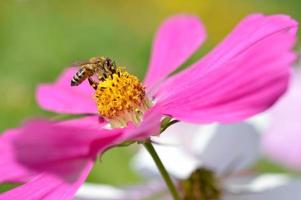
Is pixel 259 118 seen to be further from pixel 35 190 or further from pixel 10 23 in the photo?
pixel 10 23

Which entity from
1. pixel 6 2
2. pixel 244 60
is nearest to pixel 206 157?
pixel 244 60

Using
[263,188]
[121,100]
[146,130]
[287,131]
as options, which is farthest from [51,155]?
[287,131]

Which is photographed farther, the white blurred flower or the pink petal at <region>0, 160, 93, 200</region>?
the white blurred flower

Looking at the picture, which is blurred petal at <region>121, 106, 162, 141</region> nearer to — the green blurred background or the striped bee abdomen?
the striped bee abdomen

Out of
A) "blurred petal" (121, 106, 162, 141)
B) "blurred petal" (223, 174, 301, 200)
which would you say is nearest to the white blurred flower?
"blurred petal" (223, 174, 301, 200)

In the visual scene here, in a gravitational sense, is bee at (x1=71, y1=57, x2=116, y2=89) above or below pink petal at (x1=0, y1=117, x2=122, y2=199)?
above

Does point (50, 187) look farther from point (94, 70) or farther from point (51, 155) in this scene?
point (94, 70)
